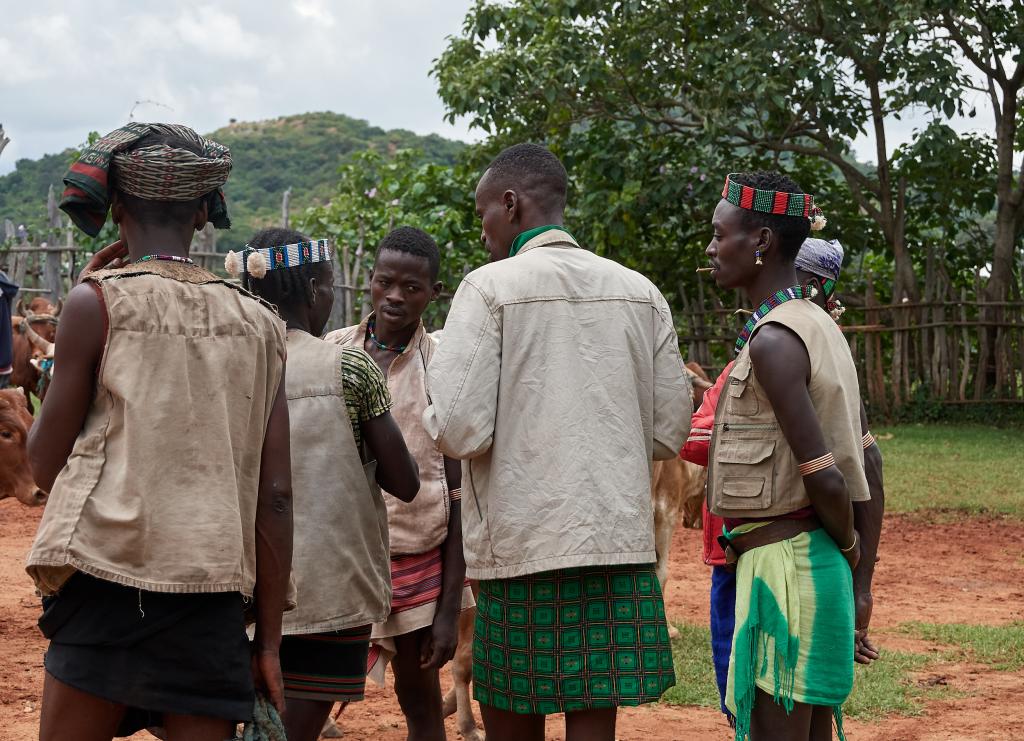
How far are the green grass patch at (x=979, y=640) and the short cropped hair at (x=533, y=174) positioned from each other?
13.1ft

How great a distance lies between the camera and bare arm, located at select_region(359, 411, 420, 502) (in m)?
3.11

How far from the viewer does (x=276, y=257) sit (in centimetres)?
316

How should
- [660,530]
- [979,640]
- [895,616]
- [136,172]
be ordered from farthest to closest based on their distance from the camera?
[895,616]
[660,530]
[979,640]
[136,172]

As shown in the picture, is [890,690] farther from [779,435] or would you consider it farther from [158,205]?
[158,205]

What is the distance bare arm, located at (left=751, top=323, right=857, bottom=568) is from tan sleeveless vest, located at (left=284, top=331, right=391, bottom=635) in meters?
1.09

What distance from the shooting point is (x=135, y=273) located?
2.30 meters

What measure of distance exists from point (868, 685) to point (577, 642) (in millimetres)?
3064

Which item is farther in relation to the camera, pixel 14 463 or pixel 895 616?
pixel 14 463

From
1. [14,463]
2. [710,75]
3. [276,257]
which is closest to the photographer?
[276,257]

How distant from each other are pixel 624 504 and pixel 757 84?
12272 mm

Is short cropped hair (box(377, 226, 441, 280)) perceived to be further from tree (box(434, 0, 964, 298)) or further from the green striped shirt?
tree (box(434, 0, 964, 298))

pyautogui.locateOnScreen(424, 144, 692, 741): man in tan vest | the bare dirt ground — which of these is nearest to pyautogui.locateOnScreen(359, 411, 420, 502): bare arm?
pyautogui.locateOnScreen(424, 144, 692, 741): man in tan vest

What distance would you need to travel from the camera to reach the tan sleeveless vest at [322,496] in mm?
3055

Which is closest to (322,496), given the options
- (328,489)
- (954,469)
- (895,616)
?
(328,489)
